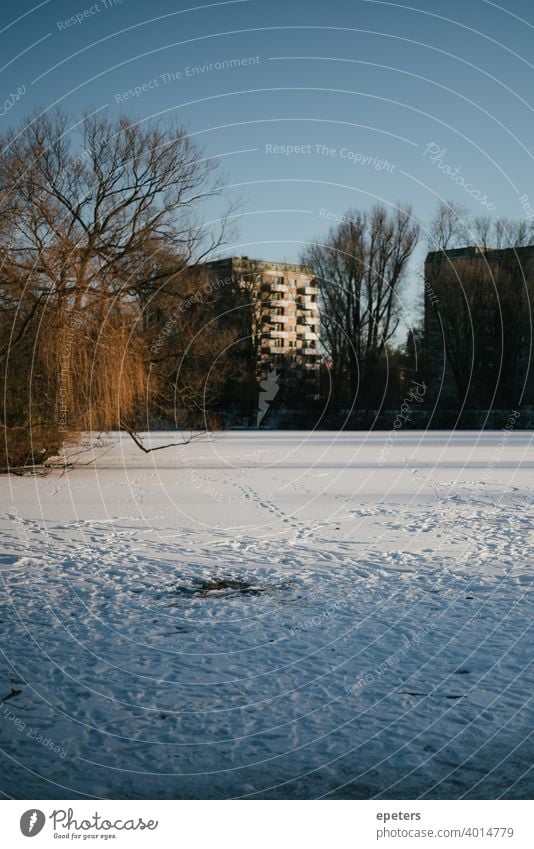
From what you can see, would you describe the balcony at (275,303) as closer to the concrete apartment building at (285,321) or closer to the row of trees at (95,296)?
the concrete apartment building at (285,321)

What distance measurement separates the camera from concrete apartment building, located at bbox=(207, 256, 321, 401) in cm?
5750

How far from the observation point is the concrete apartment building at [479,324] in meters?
56.3

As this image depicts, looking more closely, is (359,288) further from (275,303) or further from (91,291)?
(91,291)

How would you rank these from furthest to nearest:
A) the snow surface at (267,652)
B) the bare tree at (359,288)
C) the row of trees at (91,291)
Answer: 1. the bare tree at (359,288)
2. the row of trees at (91,291)
3. the snow surface at (267,652)

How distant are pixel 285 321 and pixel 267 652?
55584 mm

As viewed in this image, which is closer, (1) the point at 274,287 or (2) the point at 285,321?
(1) the point at 274,287

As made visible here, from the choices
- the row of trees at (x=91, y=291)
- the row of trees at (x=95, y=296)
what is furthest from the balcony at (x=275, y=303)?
the row of trees at (x=91, y=291)

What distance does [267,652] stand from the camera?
7148mm

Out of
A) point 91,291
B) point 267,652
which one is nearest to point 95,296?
point 91,291

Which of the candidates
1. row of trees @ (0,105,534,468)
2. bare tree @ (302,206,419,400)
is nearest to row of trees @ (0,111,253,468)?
row of trees @ (0,105,534,468)

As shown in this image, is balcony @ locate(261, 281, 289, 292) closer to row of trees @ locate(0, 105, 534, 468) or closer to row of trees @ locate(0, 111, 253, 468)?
row of trees @ locate(0, 105, 534, 468)

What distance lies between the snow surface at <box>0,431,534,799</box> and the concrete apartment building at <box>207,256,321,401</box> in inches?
1695

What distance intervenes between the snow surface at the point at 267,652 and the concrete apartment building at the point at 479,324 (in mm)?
42960

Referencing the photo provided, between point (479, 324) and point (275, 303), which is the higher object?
point (275, 303)
